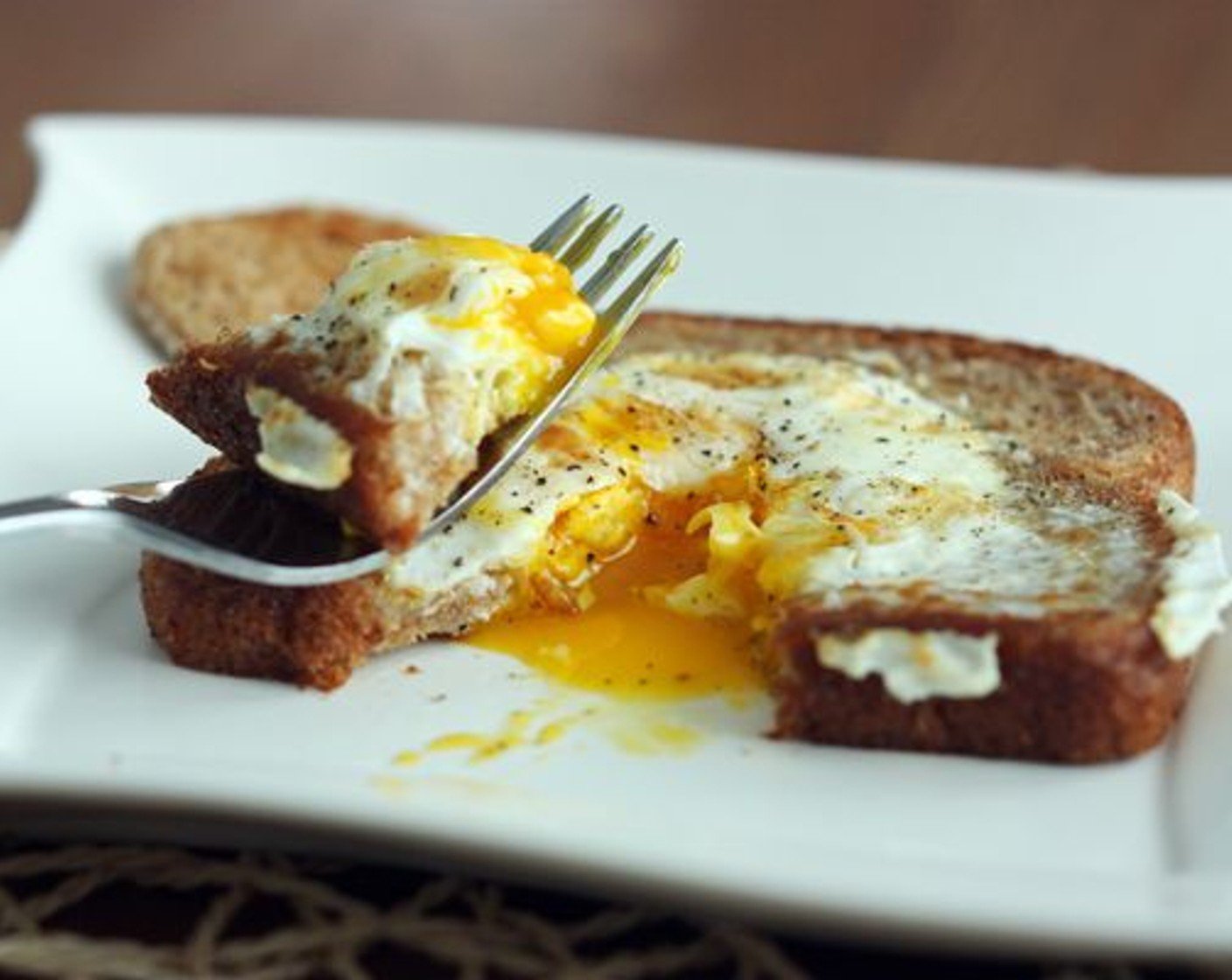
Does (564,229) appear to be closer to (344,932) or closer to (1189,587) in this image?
(1189,587)

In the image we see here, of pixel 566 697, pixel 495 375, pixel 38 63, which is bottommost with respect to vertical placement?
pixel 38 63

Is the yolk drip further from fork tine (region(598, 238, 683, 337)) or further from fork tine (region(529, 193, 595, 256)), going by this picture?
fork tine (region(529, 193, 595, 256))

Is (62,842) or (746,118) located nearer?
(62,842)

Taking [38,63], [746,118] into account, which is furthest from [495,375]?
[38,63]

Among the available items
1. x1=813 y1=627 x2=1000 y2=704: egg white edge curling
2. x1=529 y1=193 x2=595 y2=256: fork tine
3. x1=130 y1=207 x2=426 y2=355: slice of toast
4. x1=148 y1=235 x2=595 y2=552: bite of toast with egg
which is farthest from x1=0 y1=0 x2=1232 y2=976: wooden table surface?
x1=813 y1=627 x2=1000 y2=704: egg white edge curling

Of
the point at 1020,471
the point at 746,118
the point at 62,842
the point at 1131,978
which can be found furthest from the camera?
the point at 746,118

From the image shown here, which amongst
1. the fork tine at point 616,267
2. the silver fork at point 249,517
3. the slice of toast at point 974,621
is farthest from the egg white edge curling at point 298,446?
the fork tine at point 616,267

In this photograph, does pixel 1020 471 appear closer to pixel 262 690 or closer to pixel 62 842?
pixel 262 690
